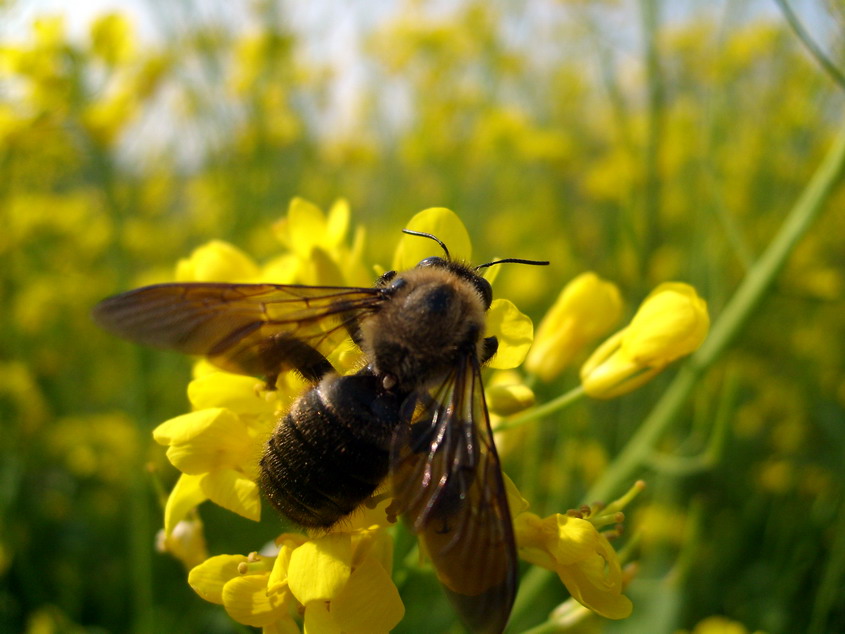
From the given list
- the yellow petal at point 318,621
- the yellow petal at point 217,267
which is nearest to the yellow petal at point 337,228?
the yellow petal at point 217,267

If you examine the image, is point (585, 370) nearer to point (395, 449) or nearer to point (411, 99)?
point (395, 449)

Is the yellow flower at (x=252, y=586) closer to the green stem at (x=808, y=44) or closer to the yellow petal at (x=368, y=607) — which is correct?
the yellow petal at (x=368, y=607)

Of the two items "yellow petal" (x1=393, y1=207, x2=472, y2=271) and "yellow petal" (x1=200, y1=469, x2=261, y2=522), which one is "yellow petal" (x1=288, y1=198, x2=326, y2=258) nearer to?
"yellow petal" (x1=393, y1=207, x2=472, y2=271)

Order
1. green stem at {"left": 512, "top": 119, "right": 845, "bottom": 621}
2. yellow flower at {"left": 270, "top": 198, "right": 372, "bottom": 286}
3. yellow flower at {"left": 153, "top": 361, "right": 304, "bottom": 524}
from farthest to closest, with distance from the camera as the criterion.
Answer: green stem at {"left": 512, "top": 119, "right": 845, "bottom": 621} → yellow flower at {"left": 270, "top": 198, "right": 372, "bottom": 286} → yellow flower at {"left": 153, "top": 361, "right": 304, "bottom": 524}

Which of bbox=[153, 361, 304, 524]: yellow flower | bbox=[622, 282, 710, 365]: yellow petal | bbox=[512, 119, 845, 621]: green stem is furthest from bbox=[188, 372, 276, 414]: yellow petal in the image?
bbox=[512, 119, 845, 621]: green stem

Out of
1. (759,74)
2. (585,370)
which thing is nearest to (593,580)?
(585,370)

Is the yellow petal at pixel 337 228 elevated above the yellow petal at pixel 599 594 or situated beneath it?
elevated above

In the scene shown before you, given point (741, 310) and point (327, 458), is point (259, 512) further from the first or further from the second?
point (741, 310)
